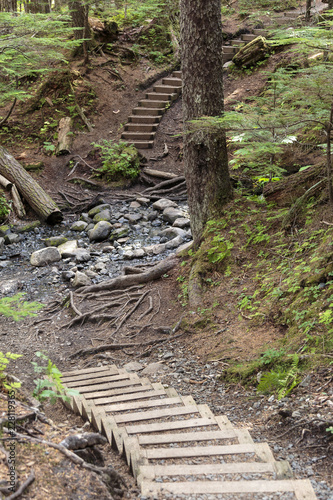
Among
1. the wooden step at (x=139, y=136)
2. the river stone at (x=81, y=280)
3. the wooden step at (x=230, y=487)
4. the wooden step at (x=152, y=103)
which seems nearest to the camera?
the wooden step at (x=230, y=487)

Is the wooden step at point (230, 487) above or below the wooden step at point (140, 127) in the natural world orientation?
above

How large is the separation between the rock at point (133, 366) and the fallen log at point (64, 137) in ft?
32.7

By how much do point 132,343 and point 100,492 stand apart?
3789mm

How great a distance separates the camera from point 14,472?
244 centimetres

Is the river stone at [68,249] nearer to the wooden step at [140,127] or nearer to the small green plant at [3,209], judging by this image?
the small green plant at [3,209]

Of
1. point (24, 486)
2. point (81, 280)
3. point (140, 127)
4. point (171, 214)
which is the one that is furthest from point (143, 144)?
point (24, 486)

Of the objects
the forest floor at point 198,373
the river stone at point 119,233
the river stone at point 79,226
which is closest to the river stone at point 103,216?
the river stone at point 79,226

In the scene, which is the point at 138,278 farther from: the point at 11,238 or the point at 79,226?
the point at 11,238

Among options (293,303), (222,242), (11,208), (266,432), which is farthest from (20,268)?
(266,432)

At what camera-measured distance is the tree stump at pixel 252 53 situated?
14078 mm

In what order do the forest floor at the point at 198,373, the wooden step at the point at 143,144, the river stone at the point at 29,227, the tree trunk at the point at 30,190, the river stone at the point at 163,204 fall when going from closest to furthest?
the forest floor at the point at 198,373 < the river stone at the point at 29,227 < the tree trunk at the point at 30,190 < the river stone at the point at 163,204 < the wooden step at the point at 143,144

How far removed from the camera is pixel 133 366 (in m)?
5.60

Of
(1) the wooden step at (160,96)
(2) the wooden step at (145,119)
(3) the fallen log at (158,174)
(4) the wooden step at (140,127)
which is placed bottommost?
(3) the fallen log at (158,174)

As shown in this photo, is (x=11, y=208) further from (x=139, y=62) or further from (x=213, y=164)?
(x=139, y=62)
